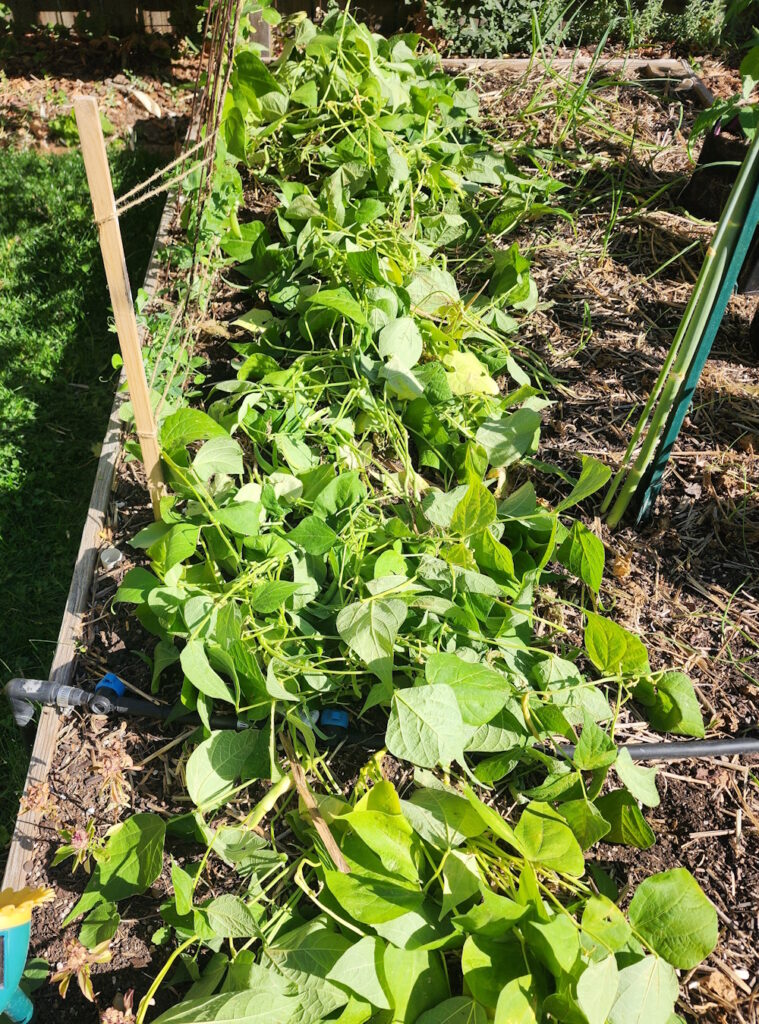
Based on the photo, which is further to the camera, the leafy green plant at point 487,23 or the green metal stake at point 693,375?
the leafy green plant at point 487,23

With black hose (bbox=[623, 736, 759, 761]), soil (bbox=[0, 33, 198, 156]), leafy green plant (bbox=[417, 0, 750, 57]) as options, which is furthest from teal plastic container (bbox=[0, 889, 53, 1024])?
leafy green plant (bbox=[417, 0, 750, 57])

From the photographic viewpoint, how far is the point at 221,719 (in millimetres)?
1562

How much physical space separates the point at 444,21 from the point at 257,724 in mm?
3146

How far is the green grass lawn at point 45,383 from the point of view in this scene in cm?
209

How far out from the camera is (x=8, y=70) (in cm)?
382

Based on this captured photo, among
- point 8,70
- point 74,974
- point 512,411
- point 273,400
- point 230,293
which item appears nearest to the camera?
point 74,974

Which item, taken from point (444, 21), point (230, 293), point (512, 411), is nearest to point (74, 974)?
point (512, 411)

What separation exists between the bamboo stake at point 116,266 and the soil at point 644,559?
383 millimetres


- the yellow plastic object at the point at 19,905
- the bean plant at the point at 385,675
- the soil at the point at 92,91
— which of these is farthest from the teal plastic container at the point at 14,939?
the soil at the point at 92,91

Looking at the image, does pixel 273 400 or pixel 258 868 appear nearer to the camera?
pixel 258 868

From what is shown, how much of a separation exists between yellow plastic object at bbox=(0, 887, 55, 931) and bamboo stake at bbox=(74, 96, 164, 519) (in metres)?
0.78

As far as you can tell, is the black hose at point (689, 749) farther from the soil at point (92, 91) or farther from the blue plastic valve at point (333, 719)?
the soil at point (92, 91)

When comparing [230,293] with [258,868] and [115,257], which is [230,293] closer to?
[115,257]

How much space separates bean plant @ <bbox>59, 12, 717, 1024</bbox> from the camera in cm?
120
